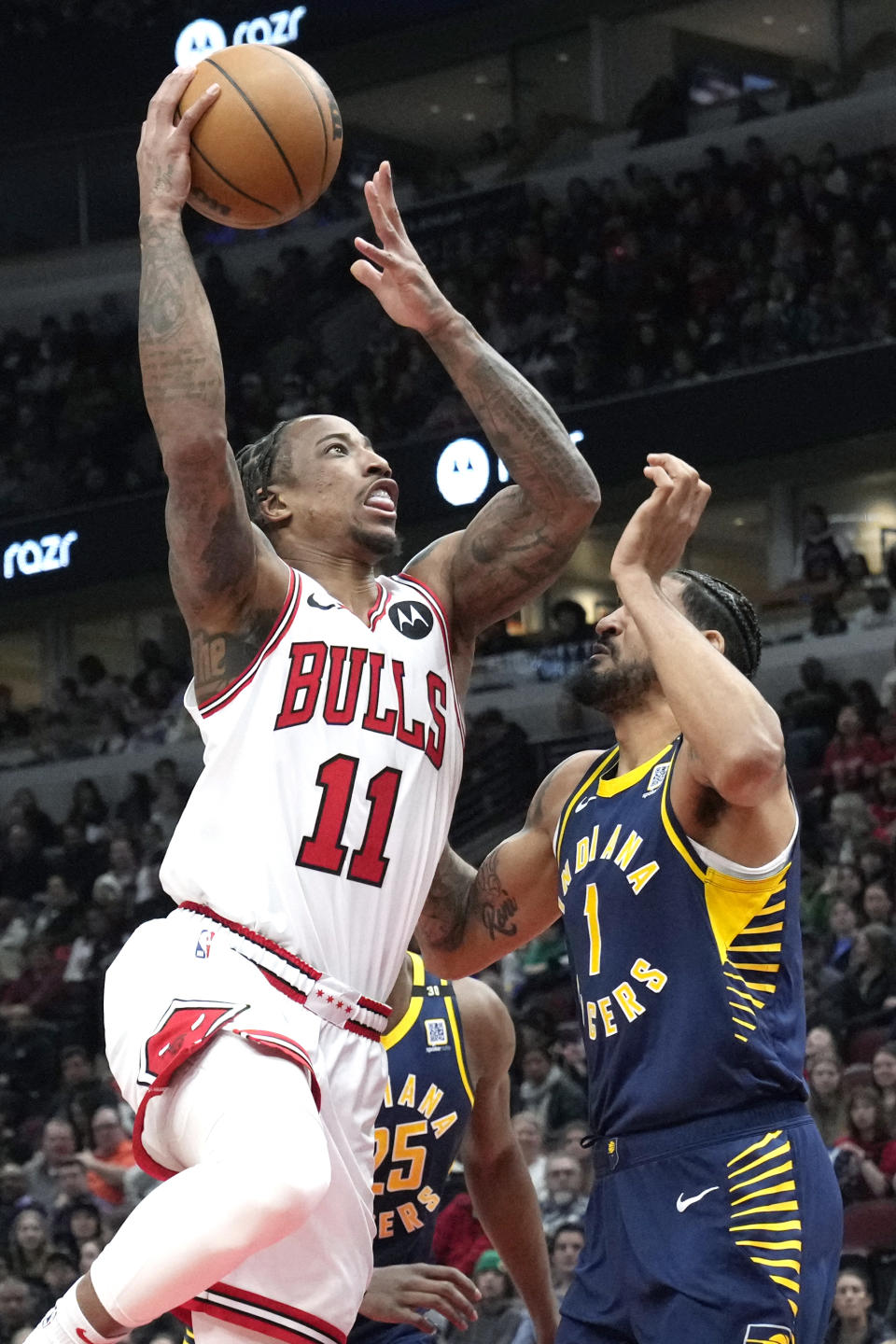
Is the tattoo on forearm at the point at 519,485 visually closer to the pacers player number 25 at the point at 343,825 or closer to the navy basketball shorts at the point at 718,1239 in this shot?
the pacers player number 25 at the point at 343,825

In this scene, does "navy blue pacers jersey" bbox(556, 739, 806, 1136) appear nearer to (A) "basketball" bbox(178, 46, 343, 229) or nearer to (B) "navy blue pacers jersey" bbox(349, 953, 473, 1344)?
(B) "navy blue pacers jersey" bbox(349, 953, 473, 1344)

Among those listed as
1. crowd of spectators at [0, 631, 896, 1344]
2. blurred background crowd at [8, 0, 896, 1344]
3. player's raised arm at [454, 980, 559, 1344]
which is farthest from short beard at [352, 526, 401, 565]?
blurred background crowd at [8, 0, 896, 1344]

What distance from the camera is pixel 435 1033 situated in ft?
18.0

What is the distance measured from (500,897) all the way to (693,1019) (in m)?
0.97

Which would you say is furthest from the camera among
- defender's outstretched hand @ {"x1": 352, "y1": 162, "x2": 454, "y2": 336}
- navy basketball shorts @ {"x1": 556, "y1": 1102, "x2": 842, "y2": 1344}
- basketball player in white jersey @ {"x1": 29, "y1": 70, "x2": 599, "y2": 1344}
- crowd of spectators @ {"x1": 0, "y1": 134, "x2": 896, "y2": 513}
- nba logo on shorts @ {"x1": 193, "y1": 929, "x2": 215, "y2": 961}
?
crowd of spectators @ {"x1": 0, "y1": 134, "x2": 896, "y2": 513}

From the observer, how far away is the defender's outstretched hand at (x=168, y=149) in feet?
13.5

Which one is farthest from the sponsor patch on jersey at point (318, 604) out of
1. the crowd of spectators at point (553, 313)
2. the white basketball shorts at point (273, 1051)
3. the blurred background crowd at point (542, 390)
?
the crowd of spectators at point (553, 313)

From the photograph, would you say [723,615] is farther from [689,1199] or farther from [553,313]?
[553,313]

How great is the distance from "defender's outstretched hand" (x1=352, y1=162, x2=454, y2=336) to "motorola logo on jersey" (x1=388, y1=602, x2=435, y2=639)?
63 centimetres

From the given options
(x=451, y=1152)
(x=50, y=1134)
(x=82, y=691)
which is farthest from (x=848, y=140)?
(x=451, y=1152)

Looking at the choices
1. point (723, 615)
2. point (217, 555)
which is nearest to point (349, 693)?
point (217, 555)

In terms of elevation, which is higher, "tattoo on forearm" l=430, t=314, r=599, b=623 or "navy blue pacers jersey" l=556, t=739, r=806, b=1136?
"tattoo on forearm" l=430, t=314, r=599, b=623

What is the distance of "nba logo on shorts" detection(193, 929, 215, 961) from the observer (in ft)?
12.8

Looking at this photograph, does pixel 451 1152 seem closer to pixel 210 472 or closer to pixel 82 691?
pixel 210 472
